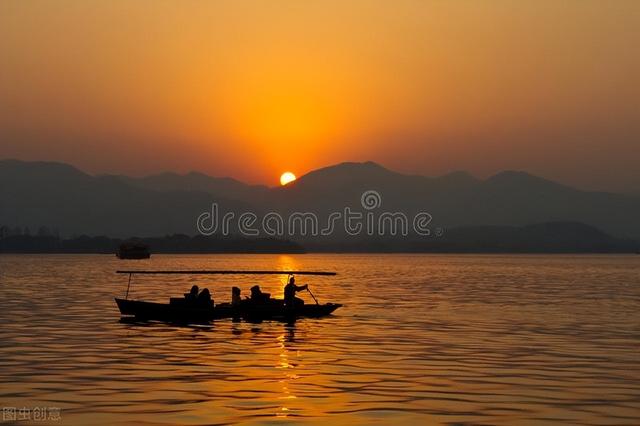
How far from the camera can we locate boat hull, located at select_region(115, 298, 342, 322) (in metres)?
60.7

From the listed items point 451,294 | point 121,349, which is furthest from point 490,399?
point 451,294

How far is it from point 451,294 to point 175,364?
67.1 meters

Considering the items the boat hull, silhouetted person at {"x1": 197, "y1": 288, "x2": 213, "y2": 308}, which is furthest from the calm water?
silhouetted person at {"x1": 197, "y1": 288, "x2": 213, "y2": 308}

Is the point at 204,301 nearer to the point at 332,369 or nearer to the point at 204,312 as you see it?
the point at 204,312

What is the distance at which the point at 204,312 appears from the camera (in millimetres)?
60938

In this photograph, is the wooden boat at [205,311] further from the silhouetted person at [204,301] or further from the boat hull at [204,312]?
the silhouetted person at [204,301]

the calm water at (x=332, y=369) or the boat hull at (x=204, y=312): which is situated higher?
the boat hull at (x=204, y=312)

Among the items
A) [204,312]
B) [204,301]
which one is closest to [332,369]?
[204,312]

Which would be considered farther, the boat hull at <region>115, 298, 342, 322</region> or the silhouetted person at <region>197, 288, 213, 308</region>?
the silhouetted person at <region>197, 288, 213, 308</region>

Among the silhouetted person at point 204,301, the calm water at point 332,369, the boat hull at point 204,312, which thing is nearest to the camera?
the calm water at point 332,369

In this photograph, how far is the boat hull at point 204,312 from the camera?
6069 centimetres

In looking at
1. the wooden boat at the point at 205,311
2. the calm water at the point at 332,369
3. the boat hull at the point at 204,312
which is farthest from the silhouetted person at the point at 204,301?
the calm water at the point at 332,369

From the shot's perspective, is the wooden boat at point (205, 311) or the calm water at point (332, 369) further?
the wooden boat at point (205, 311)

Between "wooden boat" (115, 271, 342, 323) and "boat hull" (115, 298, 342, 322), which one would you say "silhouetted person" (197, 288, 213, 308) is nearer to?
"wooden boat" (115, 271, 342, 323)
